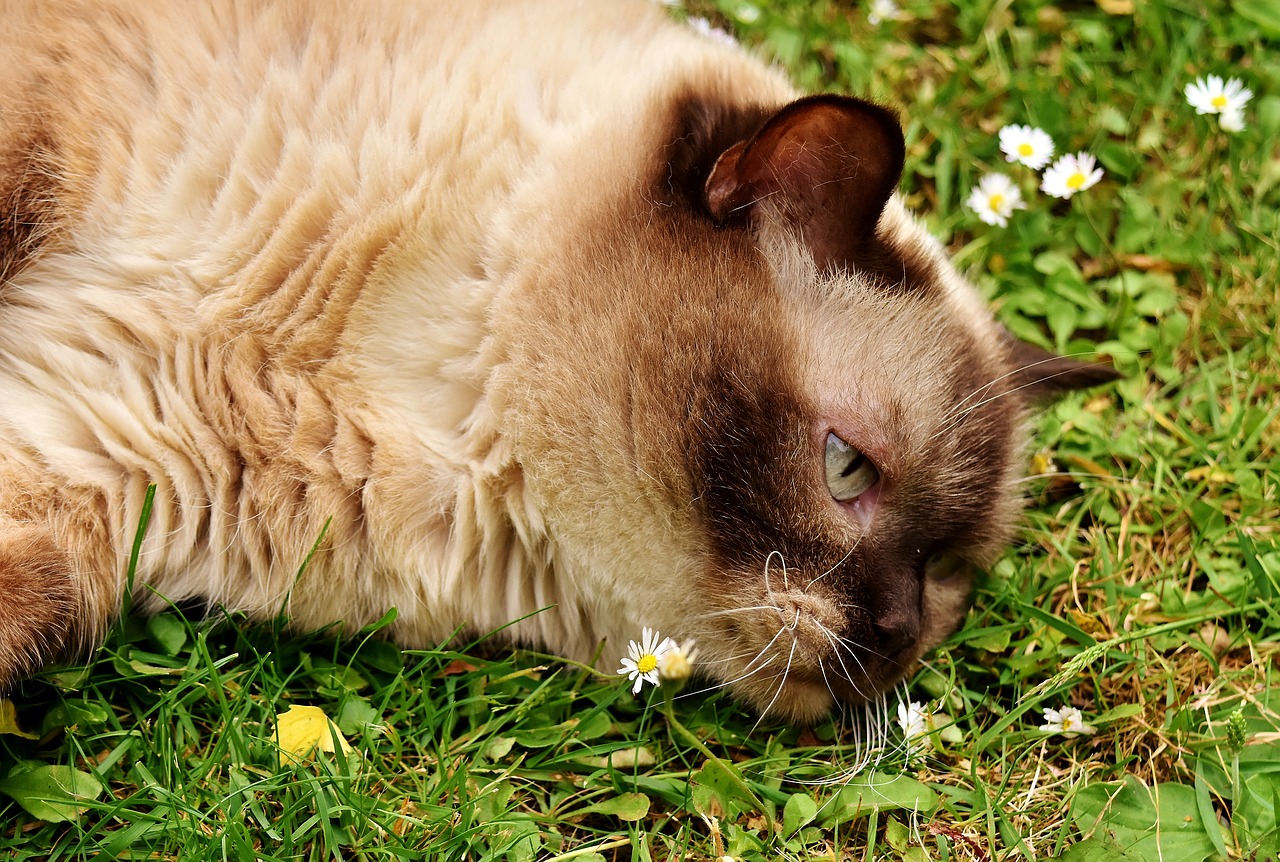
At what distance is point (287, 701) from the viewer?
258cm

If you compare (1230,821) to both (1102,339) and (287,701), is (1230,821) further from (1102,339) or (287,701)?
(287,701)

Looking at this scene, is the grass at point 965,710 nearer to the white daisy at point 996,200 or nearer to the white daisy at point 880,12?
the white daisy at point 996,200

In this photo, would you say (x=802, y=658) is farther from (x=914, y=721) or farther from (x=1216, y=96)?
(x=1216, y=96)

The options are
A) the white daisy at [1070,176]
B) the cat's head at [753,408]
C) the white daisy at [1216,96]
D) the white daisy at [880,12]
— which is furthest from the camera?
the white daisy at [880,12]

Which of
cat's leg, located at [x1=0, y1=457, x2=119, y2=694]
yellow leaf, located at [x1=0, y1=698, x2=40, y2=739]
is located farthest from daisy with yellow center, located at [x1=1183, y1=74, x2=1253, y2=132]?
yellow leaf, located at [x1=0, y1=698, x2=40, y2=739]

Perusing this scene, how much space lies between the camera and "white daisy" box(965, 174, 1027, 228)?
363 cm

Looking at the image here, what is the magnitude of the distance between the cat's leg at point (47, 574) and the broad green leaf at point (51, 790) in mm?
187

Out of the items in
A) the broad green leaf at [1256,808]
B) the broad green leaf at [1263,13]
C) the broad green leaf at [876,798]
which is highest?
the broad green leaf at [1263,13]

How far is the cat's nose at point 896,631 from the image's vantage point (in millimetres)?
2527

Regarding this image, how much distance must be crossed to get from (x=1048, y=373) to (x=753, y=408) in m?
1.08

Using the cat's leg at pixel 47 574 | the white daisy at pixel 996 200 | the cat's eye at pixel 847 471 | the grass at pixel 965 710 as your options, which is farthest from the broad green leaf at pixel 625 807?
the white daisy at pixel 996 200

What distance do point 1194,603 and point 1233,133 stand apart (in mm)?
1787

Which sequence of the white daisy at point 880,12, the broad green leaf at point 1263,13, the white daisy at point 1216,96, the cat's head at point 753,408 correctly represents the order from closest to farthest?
1. the cat's head at point 753,408
2. the white daisy at point 1216,96
3. the broad green leaf at point 1263,13
4. the white daisy at point 880,12

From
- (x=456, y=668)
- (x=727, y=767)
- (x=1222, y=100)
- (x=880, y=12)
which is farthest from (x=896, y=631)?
(x=880, y=12)
